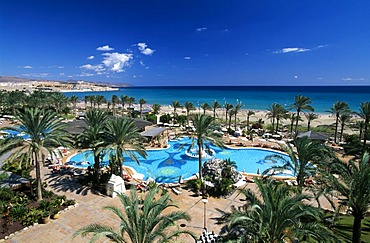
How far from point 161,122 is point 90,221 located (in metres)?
30.9

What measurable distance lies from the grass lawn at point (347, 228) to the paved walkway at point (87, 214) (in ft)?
17.5

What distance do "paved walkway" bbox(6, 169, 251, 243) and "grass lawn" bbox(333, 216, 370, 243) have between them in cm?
534

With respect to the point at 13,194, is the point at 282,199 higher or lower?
higher

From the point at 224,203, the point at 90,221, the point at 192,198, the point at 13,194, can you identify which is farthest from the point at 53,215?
the point at 224,203

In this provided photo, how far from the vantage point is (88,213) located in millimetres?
13312

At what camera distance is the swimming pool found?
21.9m

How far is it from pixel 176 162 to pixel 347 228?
16128 mm

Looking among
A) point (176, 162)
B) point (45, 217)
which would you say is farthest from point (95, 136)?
point (176, 162)

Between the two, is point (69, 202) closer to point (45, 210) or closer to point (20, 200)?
point (45, 210)

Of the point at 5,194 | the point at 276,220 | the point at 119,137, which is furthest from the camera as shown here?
the point at 119,137

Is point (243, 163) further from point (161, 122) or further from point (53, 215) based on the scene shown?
point (161, 122)

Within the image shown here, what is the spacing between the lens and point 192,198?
1558 centimetres

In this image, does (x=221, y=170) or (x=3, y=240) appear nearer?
(x=3, y=240)

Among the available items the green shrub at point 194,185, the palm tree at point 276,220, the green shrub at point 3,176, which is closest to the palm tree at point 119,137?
the green shrub at point 194,185
